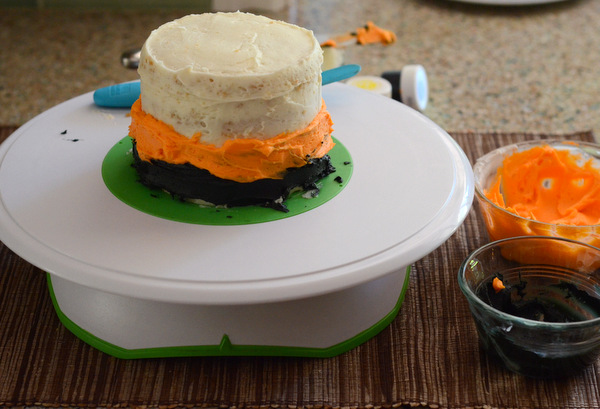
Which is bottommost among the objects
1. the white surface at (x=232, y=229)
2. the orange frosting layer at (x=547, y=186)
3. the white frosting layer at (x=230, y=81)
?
the orange frosting layer at (x=547, y=186)

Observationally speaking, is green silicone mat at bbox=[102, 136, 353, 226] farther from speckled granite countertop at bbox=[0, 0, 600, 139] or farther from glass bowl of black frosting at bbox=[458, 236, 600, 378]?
speckled granite countertop at bbox=[0, 0, 600, 139]

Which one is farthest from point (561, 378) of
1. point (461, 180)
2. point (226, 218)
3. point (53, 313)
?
point (53, 313)

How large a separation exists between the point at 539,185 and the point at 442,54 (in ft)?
2.48

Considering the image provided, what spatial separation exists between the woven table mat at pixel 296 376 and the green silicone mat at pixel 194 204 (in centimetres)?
17

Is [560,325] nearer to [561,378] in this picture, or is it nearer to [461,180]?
[561,378]

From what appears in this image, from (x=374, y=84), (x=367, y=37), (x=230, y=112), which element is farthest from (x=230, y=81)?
(x=367, y=37)

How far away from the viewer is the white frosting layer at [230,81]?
74 centimetres

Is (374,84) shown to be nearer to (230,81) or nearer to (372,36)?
(372,36)

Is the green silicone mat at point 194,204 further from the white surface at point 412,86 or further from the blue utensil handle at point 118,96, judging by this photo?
the white surface at point 412,86

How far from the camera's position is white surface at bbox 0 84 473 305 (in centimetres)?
70

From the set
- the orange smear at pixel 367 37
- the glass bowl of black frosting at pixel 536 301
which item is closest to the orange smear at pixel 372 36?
the orange smear at pixel 367 37

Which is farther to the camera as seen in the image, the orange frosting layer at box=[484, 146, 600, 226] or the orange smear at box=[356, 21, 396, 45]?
the orange smear at box=[356, 21, 396, 45]

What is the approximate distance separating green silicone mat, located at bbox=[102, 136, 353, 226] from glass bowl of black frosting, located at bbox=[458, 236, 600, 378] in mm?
189

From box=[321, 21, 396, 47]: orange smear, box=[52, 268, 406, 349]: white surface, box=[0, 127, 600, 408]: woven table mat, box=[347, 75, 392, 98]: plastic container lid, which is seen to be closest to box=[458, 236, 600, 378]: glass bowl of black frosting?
box=[0, 127, 600, 408]: woven table mat
